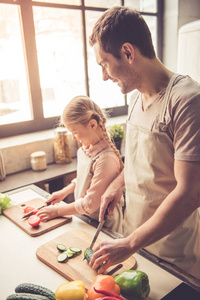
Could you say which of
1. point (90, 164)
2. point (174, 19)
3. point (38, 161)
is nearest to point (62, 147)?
point (38, 161)

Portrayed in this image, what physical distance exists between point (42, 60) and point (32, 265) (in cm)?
194

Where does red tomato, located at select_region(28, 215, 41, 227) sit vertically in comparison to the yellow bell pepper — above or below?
below

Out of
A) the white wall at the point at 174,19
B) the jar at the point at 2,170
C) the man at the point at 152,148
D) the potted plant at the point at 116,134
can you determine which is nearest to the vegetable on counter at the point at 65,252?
the man at the point at 152,148

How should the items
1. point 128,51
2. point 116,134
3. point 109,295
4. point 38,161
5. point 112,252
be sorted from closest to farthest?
point 109,295, point 112,252, point 128,51, point 38,161, point 116,134

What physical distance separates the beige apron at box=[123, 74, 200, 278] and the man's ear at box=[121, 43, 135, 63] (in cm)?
28

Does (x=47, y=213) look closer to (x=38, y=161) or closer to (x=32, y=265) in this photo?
(x=32, y=265)

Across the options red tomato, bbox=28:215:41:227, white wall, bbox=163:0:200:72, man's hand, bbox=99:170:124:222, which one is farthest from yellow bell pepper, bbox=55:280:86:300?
white wall, bbox=163:0:200:72

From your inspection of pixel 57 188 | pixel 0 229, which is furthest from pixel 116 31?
pixel 57 188

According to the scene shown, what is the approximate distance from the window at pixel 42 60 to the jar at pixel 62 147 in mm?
409

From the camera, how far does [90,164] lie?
4.44 ft

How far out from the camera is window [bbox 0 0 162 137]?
87.4 inches

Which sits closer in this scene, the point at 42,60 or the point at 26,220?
the point at 26,220

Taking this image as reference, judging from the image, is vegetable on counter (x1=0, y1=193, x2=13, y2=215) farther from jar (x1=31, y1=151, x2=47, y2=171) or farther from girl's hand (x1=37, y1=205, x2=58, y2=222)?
jar (x1=31, y1=151, x2=47, y2=171)

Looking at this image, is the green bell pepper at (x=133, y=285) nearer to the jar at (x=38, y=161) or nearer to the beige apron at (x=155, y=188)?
the beige apron at (x=155, y=188)
